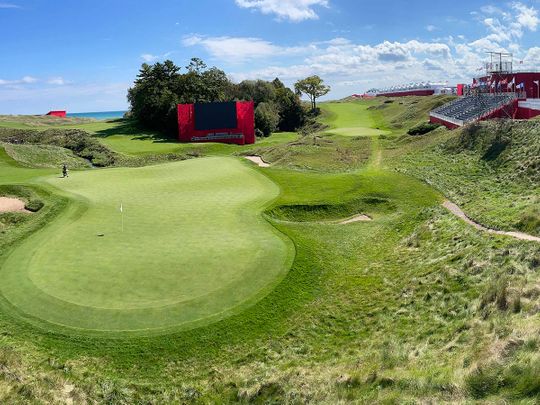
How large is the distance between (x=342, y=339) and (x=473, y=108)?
46.0 metres

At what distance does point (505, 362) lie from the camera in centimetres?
924

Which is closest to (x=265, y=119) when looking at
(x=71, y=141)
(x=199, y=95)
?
(x=199, y=95)

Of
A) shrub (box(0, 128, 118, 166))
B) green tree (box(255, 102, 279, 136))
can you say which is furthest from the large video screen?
shrub (box(0, 128, 118, 166))

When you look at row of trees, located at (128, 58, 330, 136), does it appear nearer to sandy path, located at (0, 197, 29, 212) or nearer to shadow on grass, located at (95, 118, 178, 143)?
shadow on grass, located at (95, 118, 178, 143)

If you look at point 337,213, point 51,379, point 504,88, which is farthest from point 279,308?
point 504,88

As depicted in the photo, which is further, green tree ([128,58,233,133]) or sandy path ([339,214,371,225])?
green tree ([128,58,233,133])

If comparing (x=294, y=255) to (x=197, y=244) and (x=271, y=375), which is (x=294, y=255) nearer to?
(x=197, y=244)

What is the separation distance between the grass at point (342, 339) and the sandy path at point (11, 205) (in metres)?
4.07

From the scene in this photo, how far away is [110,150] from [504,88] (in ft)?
182

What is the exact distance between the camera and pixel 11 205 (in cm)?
2736

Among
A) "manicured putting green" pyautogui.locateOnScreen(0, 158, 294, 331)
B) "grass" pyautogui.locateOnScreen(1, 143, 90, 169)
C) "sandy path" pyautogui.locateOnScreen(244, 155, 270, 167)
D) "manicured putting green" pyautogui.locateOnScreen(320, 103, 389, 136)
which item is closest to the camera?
"manicured putting green" pyautogui.locateOnScreen(0, 158, 294, 331)

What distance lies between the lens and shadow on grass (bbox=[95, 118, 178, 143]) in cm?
6725

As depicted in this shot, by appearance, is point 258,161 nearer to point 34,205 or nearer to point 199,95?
point 34,205

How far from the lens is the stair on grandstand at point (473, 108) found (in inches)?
1794
